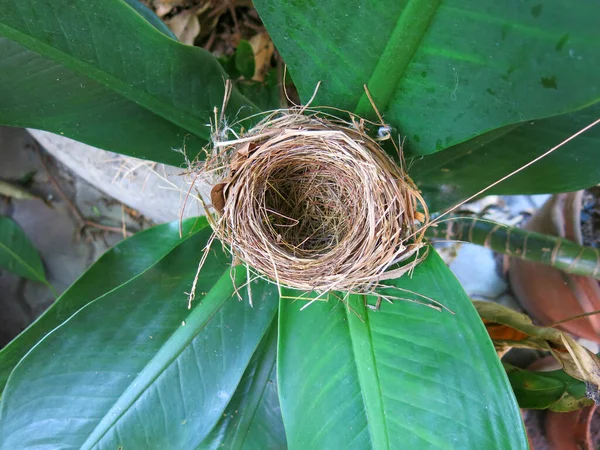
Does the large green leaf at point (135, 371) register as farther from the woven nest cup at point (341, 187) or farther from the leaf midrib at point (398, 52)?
the leaf midrib at point (398, 52)

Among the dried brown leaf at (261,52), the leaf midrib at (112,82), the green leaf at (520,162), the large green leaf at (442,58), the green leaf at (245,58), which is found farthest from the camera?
the dried brown leaf at (261,52)

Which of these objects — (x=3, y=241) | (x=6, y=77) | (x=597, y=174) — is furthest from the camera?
(x=3, y=241)

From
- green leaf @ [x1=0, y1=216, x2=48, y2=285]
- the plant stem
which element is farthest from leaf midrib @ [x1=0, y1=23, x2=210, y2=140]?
green leaf @ [x1=0, y1=216, x2=48, y2=285]

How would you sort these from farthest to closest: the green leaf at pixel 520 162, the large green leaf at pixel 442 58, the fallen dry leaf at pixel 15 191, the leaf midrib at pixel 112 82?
the fallen dry leaf at pixel 15 191, the green leaf at pixel 520 162, the leaf midrib at pixel 112 82, the large green leaf at pixel 442 58

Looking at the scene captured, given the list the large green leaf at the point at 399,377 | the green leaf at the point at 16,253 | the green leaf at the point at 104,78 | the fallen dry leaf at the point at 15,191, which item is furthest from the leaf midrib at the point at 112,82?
the fallen dry leaf at the point at 15,191

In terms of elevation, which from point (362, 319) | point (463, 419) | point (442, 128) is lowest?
point (463, 419)

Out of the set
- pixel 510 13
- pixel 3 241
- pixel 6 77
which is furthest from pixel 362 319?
pixel 3 241

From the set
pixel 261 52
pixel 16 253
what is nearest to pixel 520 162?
pixel 261 52

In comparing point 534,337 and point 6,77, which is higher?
point 6,77

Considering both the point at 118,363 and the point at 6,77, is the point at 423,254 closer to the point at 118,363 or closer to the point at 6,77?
the point at 118,363
